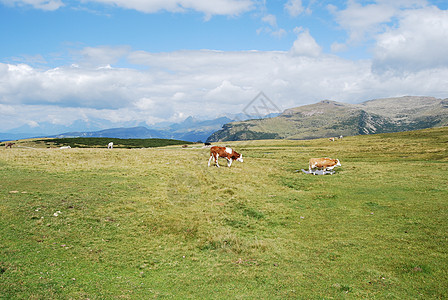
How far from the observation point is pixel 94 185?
21.3 meters

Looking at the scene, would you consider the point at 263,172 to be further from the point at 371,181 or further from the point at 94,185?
the point at 94,185

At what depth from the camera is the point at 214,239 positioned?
46.1ft

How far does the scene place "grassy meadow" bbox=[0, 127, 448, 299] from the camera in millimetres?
9797

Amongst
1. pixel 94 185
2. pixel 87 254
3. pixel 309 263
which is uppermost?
pixel 94 185

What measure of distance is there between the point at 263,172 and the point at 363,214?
48.9 ft

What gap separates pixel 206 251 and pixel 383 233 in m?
9.93

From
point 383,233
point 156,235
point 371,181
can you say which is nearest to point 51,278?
point 156,235

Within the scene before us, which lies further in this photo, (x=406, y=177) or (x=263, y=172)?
(x=263, y=172)

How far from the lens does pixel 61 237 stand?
1240cm

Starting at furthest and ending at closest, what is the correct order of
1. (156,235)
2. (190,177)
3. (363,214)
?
(190,177), (363,214), (156,235)

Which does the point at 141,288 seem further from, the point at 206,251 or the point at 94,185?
the point at 94,185

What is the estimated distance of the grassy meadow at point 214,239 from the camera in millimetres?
9797

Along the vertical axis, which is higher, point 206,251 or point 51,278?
point 51,278

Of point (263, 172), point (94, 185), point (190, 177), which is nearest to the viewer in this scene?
→ point (94, 185)
